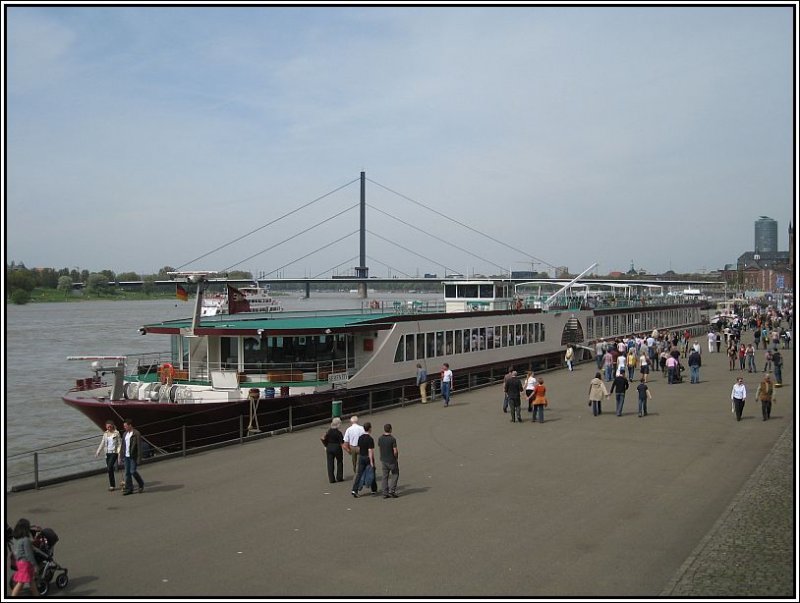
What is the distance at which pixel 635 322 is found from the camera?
→ 45906 millimetres

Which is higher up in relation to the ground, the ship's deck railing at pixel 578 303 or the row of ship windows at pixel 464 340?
the ship's deck railing at pixel 578 303

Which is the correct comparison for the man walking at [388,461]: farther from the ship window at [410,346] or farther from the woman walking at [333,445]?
the ship window at [410,346]

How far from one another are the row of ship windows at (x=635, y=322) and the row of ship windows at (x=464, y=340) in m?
7.78

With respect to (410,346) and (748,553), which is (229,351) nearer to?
(410,346)

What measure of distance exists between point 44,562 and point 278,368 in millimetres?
12353

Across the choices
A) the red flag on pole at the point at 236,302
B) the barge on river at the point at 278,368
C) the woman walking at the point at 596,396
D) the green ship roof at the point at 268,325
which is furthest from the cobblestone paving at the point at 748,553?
the red flag on pole at the point at 236,302

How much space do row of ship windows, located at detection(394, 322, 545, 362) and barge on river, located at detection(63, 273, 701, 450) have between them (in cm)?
4

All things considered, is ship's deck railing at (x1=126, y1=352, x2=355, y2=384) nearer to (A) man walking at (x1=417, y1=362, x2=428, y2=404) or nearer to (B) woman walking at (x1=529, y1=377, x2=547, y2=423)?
(A) man walking at (x1=417, y1=362, x2=428, y2=404)

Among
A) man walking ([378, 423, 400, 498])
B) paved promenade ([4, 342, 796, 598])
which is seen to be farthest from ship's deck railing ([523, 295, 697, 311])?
man walking ([378, 423, 400, 498])

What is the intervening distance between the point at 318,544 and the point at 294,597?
5.02 ft

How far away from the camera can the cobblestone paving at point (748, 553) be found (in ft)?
22.8

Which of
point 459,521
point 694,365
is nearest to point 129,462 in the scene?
point 459,521

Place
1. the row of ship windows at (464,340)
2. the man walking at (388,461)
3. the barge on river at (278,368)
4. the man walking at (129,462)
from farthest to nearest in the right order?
the row of ship windows at (464,340) < the barge on river at (278,368) < the man walking at (129,462) < the man walking at (388,461)

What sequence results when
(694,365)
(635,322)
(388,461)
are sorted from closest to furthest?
(388,461)
(694,365)
(635,322)
